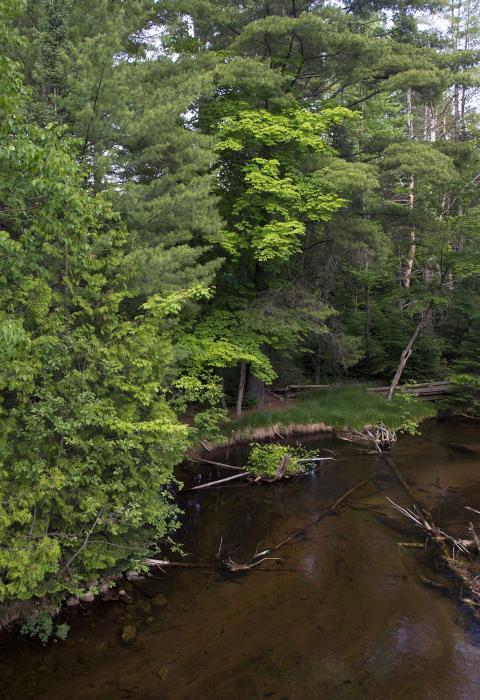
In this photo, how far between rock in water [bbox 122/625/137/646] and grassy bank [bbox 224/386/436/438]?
7.54 m

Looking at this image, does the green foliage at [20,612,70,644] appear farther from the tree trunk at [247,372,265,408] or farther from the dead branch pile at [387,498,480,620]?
the tree trunk at [247,372,265,408]

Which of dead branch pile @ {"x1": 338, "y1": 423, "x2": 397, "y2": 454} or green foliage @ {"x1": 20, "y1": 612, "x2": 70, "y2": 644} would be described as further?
dead branch pile @ {"x1": 338, "y1": 423, "x2": 397, "y2": 454}

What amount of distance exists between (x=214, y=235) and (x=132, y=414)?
19.9 feet

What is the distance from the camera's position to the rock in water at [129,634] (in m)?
5.93

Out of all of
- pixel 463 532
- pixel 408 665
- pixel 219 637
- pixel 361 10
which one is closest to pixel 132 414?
pixel 219 637

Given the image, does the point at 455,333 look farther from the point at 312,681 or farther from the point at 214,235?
the point at 312,681

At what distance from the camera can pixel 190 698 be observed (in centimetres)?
511

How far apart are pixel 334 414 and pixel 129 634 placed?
427 inches

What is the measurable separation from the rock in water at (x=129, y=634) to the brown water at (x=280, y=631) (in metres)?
0.09

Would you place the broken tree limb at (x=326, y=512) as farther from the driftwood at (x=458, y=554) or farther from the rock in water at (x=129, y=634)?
the rock in water at (x=129, y=634)

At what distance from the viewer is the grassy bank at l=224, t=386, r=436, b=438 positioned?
568 inches

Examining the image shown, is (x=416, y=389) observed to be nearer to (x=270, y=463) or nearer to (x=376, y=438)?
(x=376, y=438)

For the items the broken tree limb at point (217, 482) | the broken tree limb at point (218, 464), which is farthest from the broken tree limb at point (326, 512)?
the broken tree limb at point (218, 464)

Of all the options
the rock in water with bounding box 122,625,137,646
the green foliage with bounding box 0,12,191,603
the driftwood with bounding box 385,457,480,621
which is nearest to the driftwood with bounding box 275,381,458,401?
the driftwood with bounding box 385,457,480,621
